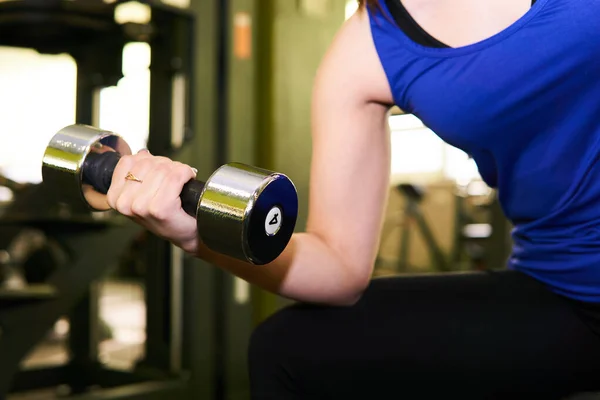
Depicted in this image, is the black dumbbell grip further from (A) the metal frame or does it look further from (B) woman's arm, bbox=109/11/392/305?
(A) the metal frame

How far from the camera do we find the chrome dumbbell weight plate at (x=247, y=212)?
60 cm

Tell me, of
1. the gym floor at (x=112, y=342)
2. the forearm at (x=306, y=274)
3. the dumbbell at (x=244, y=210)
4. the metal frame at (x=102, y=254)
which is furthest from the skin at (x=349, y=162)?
the gym floor at (x=112, y=342)

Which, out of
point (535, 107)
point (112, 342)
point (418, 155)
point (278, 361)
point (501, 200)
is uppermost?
point (535, 107)

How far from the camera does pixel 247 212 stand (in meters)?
0.59

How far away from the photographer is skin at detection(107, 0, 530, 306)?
0.78m

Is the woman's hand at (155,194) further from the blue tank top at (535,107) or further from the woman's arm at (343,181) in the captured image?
the blue tank top at (535,107)

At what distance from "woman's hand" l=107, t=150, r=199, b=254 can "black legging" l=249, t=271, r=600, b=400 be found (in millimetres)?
191

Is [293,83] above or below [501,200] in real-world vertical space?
above

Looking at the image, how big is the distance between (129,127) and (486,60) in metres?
2.12

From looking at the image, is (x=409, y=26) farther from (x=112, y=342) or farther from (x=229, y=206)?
(x=112, y=342)

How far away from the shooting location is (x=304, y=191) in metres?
2.27

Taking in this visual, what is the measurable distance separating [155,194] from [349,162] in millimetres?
281

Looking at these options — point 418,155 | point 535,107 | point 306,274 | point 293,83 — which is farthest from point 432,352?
point 418,155

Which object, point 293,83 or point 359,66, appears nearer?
point 359,66
